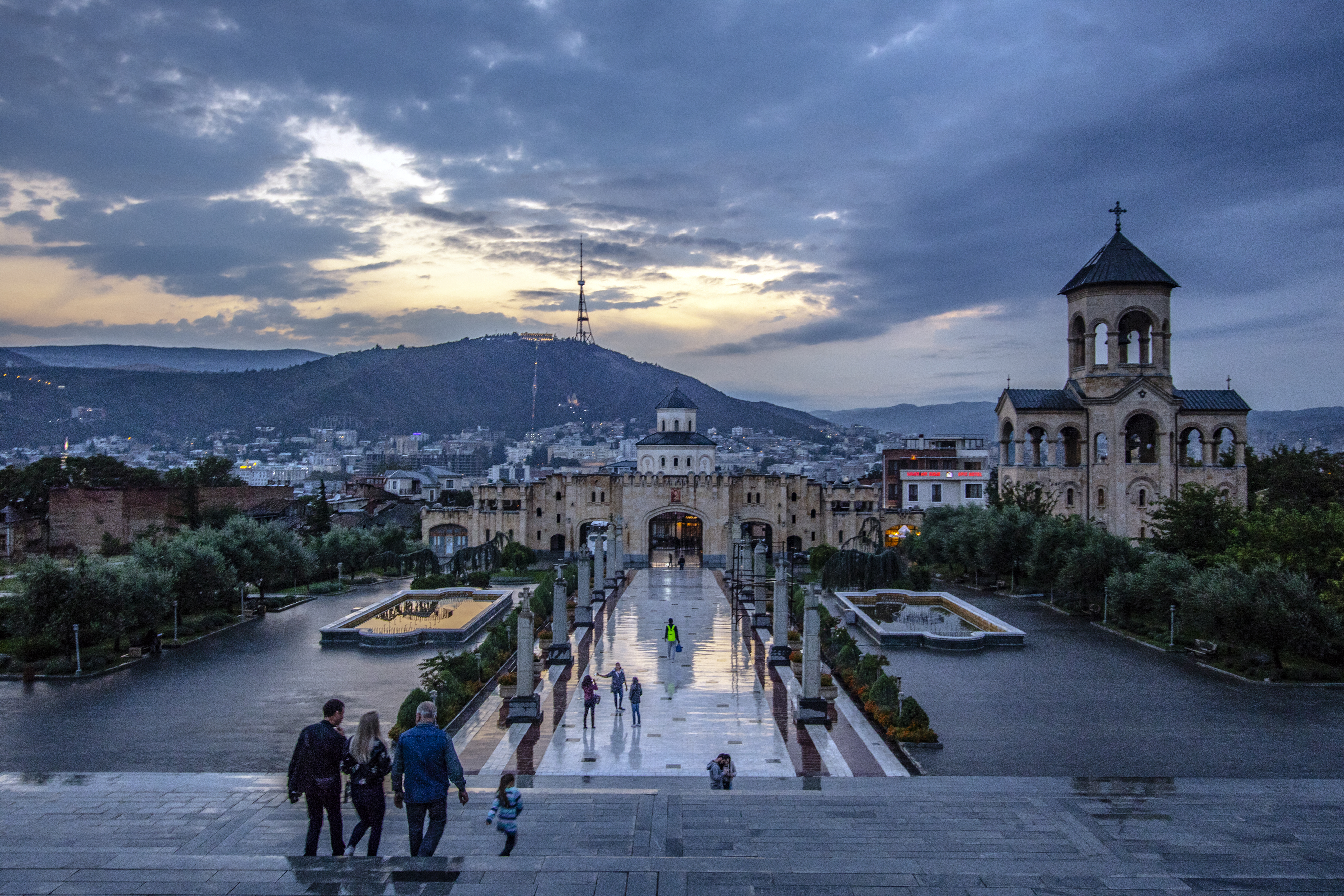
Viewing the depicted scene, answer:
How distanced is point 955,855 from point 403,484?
217 ft

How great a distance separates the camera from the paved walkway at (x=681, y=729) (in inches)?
533

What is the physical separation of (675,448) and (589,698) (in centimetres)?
3319

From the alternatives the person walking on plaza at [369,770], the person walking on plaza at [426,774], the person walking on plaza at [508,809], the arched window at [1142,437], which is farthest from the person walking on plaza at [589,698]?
the arched window at [1142,437]

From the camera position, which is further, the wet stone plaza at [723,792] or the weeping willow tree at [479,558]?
the weeping willow tree at [479,558]

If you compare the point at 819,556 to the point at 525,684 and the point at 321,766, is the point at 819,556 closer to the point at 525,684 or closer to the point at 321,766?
the point at 525,684

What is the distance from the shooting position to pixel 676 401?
166 feet

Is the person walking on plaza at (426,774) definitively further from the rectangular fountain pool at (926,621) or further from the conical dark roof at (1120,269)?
the conical dark roof at (1120,269)

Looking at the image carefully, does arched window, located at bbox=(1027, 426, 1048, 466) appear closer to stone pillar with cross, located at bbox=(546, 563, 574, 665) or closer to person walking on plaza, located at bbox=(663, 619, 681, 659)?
person walking on plaza, located at bbox=(663, 619, 681, 659)

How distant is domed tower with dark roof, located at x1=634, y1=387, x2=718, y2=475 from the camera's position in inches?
1907

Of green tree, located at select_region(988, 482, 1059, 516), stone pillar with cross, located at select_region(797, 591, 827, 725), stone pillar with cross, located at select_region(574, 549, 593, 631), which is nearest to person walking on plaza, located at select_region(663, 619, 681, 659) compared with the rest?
stone pillar with cross, located at select_region(574, 549, 593, 631)

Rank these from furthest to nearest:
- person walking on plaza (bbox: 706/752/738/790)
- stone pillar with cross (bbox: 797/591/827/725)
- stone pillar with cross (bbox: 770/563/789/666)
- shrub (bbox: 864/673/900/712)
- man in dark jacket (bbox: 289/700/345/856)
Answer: stone pillar with cross (bbox: 770/563/789/666), stone pillar with cross (bbox: 797/591/827/725), shrub (bbox: 864/673/900/712), person walking on plaza (bbox: 706/752/738/790), man in dark jacket (bbox: 289/700/345/856)

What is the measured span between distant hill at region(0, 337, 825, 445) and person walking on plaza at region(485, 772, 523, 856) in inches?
5655

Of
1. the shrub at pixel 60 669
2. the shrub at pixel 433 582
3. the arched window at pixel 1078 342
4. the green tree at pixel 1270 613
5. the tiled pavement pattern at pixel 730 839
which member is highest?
the arched window at pixel 1078 342

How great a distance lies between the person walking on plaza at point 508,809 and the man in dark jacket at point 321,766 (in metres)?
1.47
